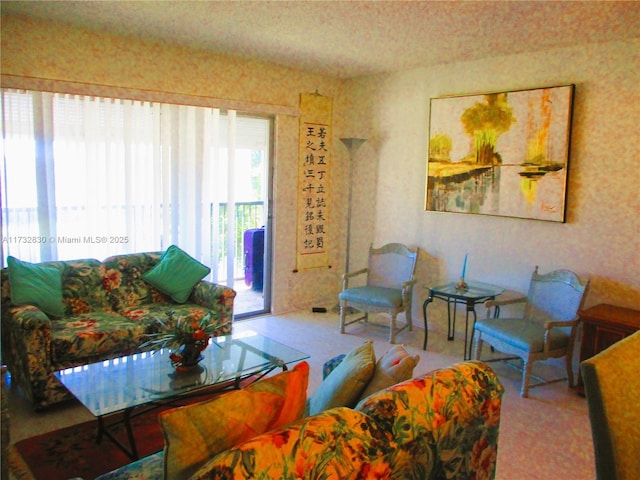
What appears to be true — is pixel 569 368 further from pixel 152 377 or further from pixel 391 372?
pixel 152 377

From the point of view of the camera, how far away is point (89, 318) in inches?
146

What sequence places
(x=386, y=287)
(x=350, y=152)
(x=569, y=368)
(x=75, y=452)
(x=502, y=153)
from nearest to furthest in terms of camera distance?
(x=75, y=452), (x=569, y=368), (x=502, y=153), (x=386, y=287), (x=350, y=152)

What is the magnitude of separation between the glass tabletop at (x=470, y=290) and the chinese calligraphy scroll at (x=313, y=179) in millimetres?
1598

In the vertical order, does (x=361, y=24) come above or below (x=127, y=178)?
above

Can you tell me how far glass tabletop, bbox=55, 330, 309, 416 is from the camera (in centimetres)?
259

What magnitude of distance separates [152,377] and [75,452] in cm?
56

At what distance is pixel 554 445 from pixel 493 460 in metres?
1.25

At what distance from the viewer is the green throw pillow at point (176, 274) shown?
4.22 m

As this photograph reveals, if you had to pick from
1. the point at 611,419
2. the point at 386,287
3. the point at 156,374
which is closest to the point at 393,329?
the point at 386,287

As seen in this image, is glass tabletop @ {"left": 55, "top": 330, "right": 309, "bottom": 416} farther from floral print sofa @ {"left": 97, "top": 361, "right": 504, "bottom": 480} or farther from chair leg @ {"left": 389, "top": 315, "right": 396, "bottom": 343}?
chair leg @ {"left": 389, "top": 315, "right": 396, "bottom": 343}

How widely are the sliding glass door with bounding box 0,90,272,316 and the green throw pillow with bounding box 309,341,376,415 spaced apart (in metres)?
2.88

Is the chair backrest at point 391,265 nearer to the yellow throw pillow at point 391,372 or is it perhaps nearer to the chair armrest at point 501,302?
the chair armrest at point 501,302

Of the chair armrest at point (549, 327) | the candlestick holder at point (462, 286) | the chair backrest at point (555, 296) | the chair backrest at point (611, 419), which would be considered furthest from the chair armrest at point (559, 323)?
the chair backrest at point (611, 419)

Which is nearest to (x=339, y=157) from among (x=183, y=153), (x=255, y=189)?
(x=255, y=189)
